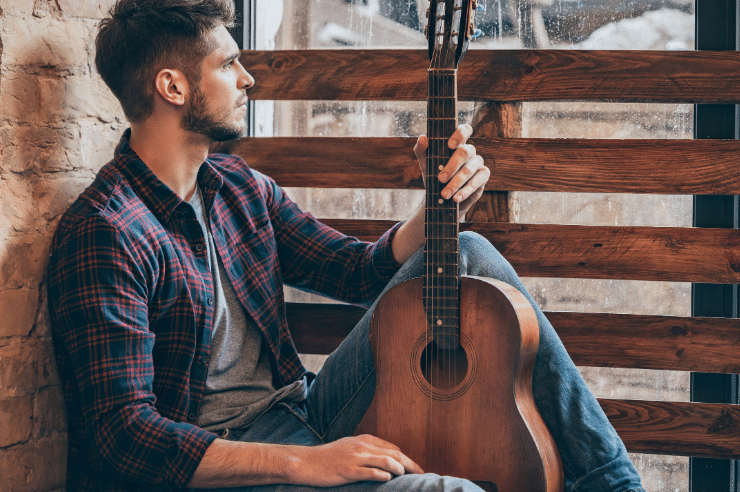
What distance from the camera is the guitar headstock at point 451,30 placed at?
1.45 metres

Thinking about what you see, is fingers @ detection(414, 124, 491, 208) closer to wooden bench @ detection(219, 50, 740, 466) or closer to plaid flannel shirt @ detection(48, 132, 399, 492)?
plaid flannel shirt @ detection(48, 132, 399, 492)

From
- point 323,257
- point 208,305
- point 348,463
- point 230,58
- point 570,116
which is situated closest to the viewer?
point 348,463

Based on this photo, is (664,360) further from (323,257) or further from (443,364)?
(323,257)

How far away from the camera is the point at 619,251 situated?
1859 millimetres

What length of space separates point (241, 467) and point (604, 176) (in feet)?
4.12

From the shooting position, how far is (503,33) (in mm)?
2055

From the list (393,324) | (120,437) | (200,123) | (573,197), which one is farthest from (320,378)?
(573,197)

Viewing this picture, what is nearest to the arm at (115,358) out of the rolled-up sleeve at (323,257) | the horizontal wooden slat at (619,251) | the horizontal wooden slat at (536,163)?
the rolled-up sleeve at (323,257)

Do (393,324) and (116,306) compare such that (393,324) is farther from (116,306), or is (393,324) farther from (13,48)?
(13,48)

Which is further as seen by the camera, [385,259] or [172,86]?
[385,259]

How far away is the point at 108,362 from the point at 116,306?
113 mm

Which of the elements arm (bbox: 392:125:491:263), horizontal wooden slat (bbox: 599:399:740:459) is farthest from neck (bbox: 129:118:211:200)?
horizontal wooden slat (bbox: 599:399:740:459)

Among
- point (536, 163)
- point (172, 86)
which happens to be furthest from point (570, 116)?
point (172, 86)

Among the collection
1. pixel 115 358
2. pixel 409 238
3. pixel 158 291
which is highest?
pixel 409 238
